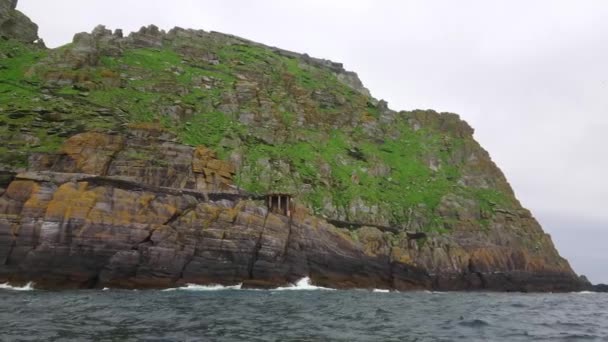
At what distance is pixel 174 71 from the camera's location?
116688 millimetres

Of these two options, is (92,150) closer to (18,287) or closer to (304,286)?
(18,287)

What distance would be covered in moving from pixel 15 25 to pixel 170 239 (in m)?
78.5

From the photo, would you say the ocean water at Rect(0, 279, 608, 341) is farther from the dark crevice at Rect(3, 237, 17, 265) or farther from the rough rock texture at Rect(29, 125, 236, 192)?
the rough rock texture at Rect(29, 125, 236, 192)

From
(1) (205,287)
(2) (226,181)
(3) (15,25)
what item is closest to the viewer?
(1) (205,287)

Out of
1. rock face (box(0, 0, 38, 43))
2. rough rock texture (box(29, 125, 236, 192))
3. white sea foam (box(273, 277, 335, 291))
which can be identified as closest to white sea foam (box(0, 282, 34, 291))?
rough rock texture (box(29, 125, 236, 192))

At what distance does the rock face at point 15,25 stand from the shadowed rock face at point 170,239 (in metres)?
51.8

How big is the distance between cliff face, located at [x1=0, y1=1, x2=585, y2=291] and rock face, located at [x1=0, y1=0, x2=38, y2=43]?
102 inches

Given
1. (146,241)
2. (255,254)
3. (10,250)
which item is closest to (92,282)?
(146,241)

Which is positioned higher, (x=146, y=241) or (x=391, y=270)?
(x=146, y=241)

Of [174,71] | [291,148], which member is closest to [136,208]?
[291,148]

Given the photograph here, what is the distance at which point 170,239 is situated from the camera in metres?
63.3

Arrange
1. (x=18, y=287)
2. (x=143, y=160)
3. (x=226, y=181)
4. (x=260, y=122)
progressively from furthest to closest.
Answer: (x=260, y=122) < (x=226, y=181) < (x=143, y=160) < (x=18, y=287)

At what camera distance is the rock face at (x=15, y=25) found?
108125 millimetres

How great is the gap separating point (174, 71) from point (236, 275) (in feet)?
218
